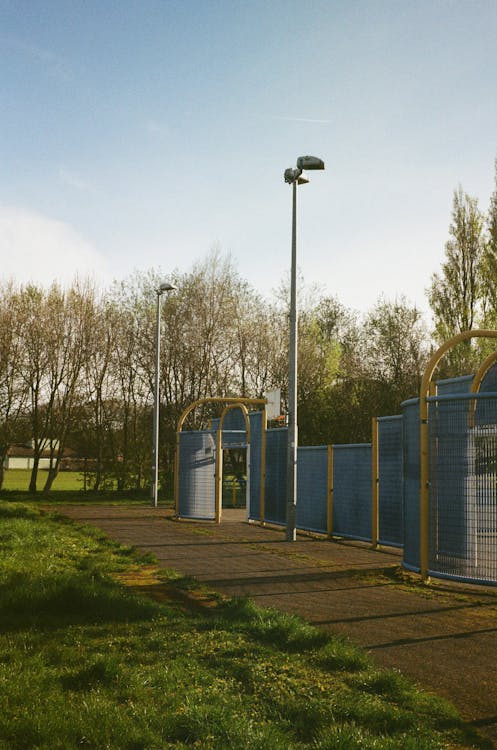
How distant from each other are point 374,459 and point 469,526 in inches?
195

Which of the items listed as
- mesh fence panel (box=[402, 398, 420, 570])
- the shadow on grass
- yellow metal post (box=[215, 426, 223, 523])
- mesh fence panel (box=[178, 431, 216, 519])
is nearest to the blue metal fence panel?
yellow metal post (box=[215, 426, 223, 523])

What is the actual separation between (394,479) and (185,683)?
9.24m

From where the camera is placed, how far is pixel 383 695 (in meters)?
5.26

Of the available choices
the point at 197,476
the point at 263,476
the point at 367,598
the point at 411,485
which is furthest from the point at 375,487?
the point at 197,476

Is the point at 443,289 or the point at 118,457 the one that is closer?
the point at 118,457

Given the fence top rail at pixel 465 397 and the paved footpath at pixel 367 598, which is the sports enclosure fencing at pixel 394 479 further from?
the paved footpath at pixel 367 598

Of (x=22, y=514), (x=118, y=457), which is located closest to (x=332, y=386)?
(x=118, y=457)

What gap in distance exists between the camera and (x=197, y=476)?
21125 mm

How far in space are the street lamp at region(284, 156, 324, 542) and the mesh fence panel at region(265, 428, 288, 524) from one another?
2.66 metres

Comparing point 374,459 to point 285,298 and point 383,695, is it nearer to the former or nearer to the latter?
point 383,695

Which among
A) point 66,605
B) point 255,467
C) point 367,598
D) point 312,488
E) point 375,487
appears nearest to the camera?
point 66,605

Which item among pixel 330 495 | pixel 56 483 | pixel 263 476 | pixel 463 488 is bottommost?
pixel 56 483

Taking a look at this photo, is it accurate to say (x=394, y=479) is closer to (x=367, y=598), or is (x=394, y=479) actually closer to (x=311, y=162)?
(x=367, y=598)

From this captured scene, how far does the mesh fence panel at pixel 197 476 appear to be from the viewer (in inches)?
819
